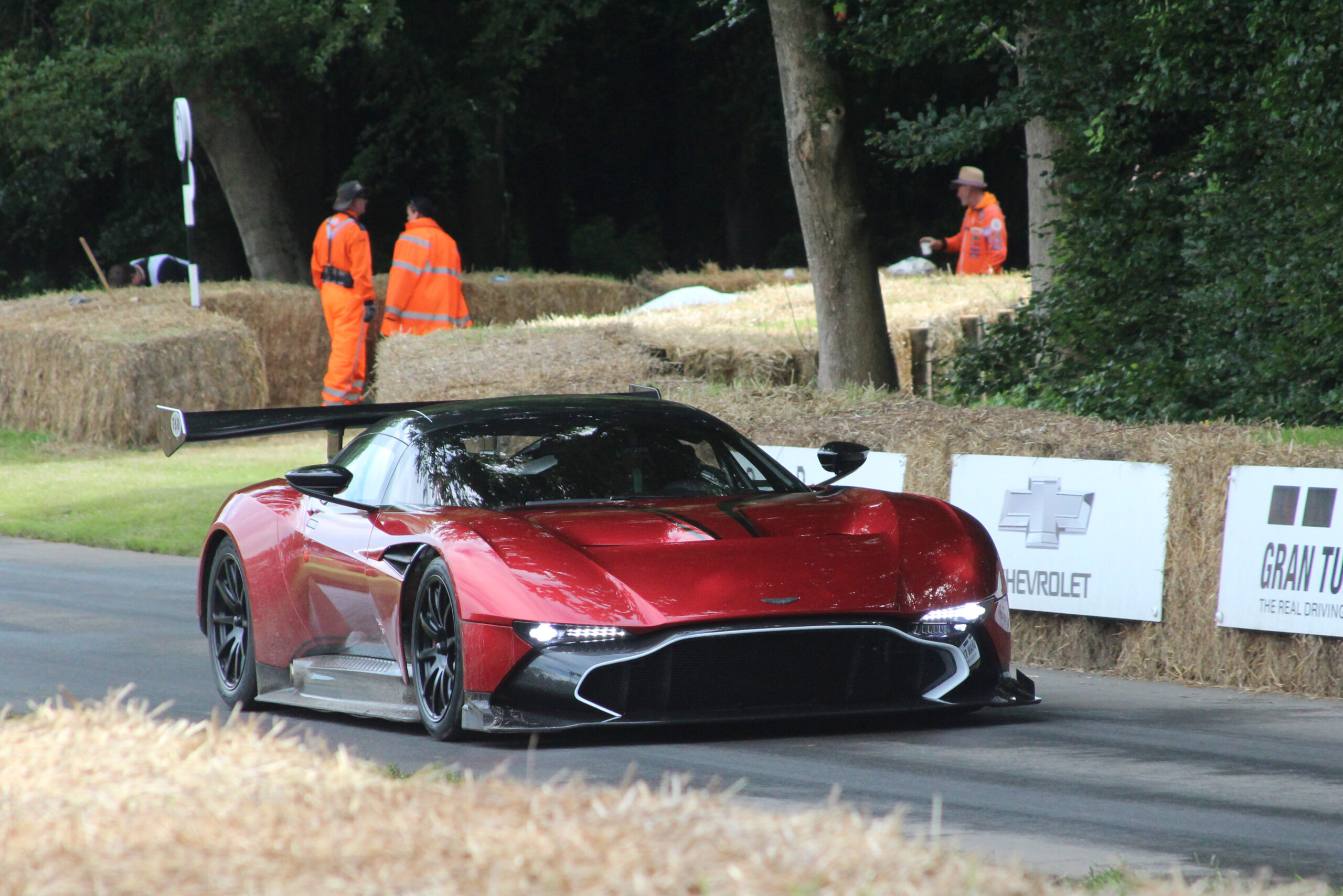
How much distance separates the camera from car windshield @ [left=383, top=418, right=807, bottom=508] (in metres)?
7.91

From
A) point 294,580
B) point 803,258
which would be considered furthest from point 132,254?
point 294,580

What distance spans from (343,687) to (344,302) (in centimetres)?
1365

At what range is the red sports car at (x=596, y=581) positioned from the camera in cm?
677

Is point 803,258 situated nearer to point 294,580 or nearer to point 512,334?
point 512,334

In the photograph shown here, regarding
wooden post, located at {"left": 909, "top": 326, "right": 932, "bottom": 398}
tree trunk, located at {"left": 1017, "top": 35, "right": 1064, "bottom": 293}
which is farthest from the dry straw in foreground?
wooden post, located at {"left": 909, "top": 326, "right": 932, "bottom": 398}

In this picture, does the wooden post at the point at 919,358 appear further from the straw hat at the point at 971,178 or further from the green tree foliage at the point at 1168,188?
the straw hat at the point at 971,178

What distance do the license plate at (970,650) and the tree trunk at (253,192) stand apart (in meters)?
24.2

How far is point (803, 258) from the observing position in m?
45.8

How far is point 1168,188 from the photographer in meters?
14.1

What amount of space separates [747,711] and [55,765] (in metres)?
3.11

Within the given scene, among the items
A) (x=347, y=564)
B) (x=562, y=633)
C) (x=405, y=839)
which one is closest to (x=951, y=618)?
(x=562, y=633)

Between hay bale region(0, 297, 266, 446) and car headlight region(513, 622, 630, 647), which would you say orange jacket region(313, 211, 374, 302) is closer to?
hay bale region(0, 297, 266, 446)

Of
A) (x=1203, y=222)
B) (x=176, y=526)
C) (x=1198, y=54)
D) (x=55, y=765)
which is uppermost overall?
(x=1198, y=54)

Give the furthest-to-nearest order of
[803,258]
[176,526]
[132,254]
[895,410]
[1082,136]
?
[803,258] → [132,254] → [176,526] → [1082,136] → [895,410]
